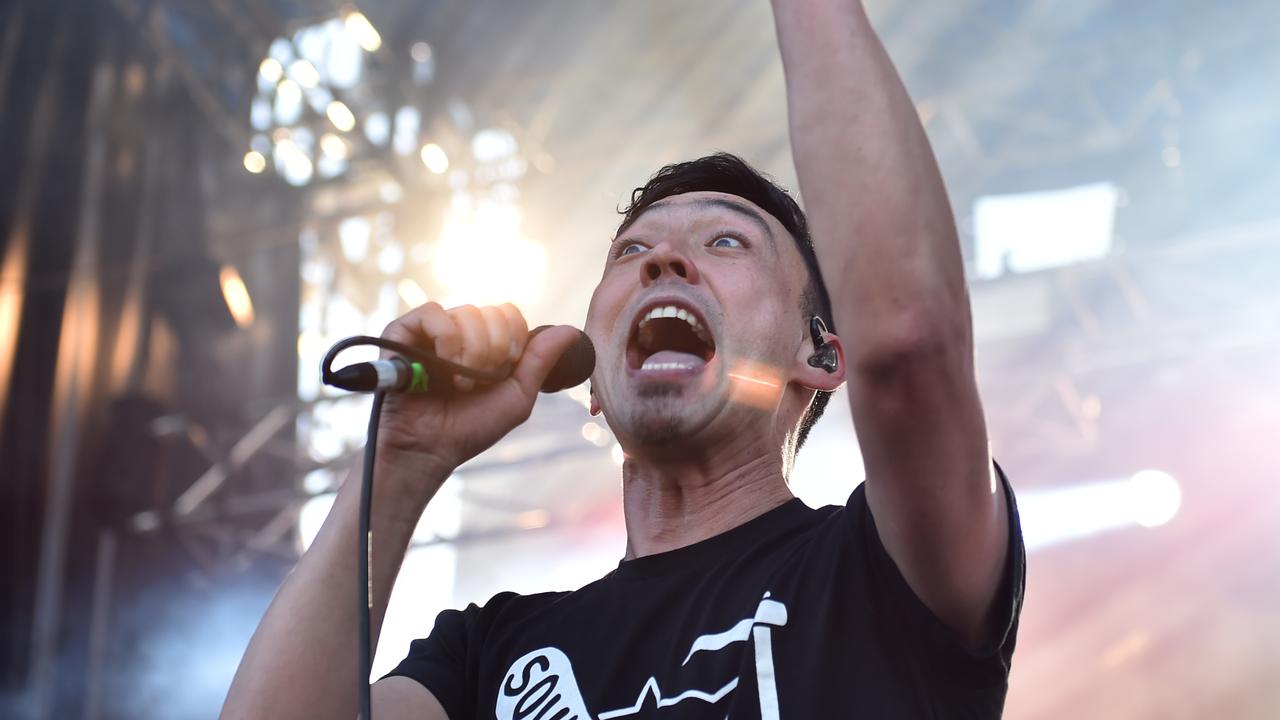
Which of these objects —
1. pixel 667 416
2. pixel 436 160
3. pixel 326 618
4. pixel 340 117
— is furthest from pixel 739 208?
pixel 340 117

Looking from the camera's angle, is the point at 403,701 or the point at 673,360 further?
the point at 673,360

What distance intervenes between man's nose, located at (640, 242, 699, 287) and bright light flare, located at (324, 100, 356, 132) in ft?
17.6

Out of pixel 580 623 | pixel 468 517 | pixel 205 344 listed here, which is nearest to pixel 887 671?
pixel 580 623

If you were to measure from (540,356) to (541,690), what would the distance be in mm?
411

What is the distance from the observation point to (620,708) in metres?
1.16

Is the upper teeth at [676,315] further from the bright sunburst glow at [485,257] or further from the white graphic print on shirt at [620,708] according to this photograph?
the bright sunburst glow at [485,257]

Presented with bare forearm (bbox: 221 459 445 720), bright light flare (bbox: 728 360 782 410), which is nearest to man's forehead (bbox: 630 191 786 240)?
bright light flare (bbox: 728 360 782 410)

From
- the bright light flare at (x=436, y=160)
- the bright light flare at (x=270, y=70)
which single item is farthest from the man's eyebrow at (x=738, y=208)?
the bright light flare at (x=270, y=70)

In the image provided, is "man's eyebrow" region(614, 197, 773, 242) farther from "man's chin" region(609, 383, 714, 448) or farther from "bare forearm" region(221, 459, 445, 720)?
"bare forearm" region(221, 459, 445, 720)

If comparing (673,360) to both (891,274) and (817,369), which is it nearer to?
(817,369)

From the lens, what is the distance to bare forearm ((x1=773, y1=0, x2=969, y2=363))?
2.87 feet

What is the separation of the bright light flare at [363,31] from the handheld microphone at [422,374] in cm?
536

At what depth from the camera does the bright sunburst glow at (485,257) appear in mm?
6445

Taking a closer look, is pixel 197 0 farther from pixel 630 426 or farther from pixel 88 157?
pixel 630 426
